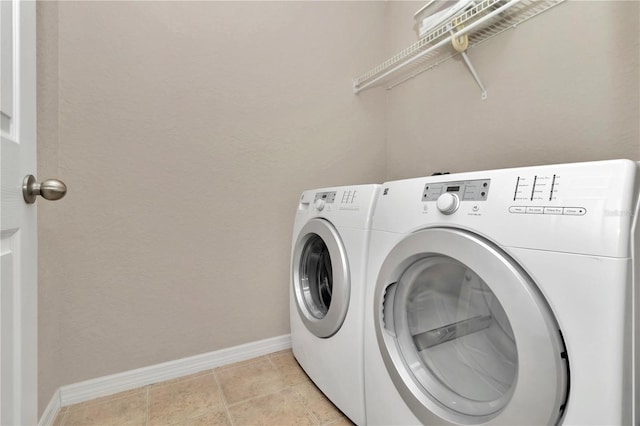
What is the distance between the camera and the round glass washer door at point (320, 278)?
1092mm

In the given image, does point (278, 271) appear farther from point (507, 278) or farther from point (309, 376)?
point (507, 278)

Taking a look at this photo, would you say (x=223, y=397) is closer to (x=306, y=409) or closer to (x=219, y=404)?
(x=219, y=404)

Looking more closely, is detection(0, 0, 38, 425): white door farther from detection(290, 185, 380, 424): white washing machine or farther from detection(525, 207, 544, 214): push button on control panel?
detection(525, 207, 544, 214): push button on control panel

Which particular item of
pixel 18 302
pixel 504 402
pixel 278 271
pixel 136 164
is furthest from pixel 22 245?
pixel 278 271

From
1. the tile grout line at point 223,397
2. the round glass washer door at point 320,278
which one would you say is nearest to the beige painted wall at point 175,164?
the tile grout line at point 223,397

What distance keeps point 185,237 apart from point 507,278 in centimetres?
133

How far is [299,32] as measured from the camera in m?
1.71

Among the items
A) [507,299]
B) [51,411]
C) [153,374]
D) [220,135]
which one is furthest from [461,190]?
[51,411]

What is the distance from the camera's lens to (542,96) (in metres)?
1.22

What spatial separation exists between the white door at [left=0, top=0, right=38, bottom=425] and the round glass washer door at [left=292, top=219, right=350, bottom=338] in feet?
2.71

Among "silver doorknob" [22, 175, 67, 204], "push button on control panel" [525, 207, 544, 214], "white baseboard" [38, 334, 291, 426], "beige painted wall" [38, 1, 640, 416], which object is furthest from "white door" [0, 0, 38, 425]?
"push button on control panel" [525, 207, 544, 214]

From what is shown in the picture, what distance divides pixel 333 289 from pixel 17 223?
2.93ft

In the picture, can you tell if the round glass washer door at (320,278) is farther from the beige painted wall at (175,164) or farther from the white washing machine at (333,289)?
the beige painted wall at (175,164)

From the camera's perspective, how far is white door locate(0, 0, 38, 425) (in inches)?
19.0
